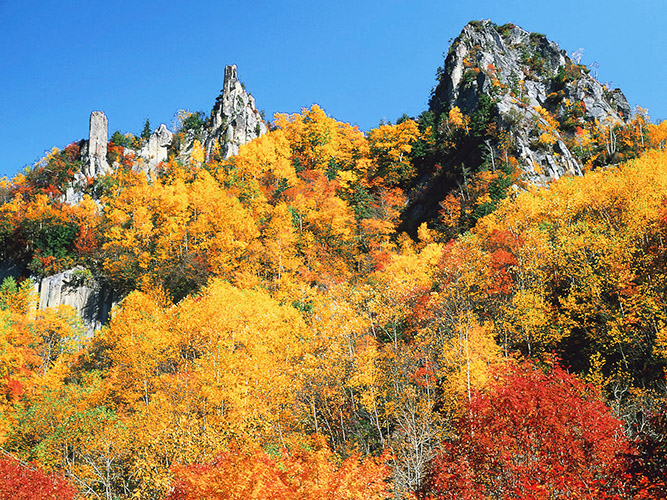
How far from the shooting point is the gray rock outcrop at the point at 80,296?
45062mm

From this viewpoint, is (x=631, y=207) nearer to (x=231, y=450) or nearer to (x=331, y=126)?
(x=231, y=450)

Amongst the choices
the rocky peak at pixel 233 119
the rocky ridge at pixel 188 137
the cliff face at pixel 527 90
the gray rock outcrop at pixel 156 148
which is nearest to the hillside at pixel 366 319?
the cliff face at pixel 527 90

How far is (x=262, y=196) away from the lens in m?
45.4

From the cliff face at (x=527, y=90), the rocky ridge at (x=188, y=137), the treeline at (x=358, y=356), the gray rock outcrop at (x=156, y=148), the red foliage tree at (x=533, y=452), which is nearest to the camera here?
the red foliage tree at (x=533, y=452)

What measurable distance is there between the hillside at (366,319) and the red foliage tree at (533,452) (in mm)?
83

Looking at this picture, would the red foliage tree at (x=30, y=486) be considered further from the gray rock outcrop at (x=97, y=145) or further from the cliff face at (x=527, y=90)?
the gray rock outcrop at (x=97, y=145)

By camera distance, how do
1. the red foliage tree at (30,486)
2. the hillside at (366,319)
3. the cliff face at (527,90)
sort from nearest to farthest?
the hillside at (366,319)
the red foliage tree at (30,486)
the cliff face at (527,90)

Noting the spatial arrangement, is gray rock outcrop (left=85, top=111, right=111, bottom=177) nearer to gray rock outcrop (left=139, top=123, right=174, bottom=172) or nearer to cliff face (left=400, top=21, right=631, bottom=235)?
gray rock outcrop (left=139, top=123, right=174, bottom=172)

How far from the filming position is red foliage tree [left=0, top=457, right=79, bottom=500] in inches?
723

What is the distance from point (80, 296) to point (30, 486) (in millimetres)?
31244

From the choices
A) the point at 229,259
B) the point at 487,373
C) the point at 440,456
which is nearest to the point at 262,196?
the point at 229,259

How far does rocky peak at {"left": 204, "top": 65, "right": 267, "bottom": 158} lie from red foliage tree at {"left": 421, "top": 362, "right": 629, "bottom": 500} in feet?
196

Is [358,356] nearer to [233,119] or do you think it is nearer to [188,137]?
[233,119]

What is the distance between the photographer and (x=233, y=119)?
2908 inches
